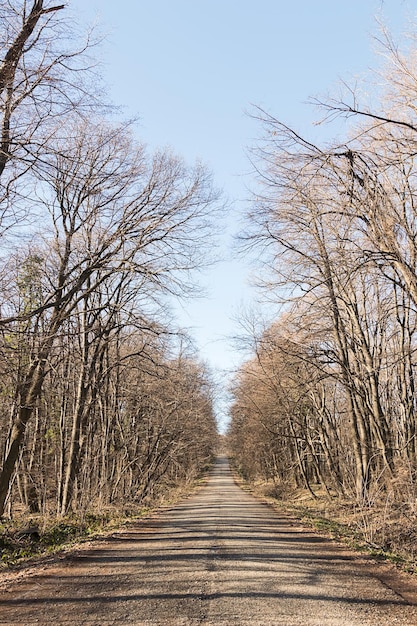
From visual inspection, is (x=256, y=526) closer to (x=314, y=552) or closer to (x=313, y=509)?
(x=314, y=552)

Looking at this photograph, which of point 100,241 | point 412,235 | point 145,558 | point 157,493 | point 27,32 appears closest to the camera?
point 27,32

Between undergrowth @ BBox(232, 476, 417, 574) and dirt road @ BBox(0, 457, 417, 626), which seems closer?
dirt road @ BBox(0, 457, 417, 626)

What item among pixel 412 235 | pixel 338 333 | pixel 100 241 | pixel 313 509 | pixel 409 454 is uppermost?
pixel 100 241

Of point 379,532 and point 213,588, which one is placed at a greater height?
point 213,588

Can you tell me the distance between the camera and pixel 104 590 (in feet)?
21.4

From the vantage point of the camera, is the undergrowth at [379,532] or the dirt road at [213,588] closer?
the dirt road at [213,588]

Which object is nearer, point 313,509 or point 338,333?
point 338,333

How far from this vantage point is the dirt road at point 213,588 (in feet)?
17.8

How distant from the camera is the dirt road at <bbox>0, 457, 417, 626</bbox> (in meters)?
5.42

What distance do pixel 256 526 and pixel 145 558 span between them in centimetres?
570

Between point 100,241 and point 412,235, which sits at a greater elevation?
point 100,241

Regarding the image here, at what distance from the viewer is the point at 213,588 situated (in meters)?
6.56

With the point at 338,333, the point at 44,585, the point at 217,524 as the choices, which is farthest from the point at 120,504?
the point at 44,585

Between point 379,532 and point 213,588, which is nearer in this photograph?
point 213,588
